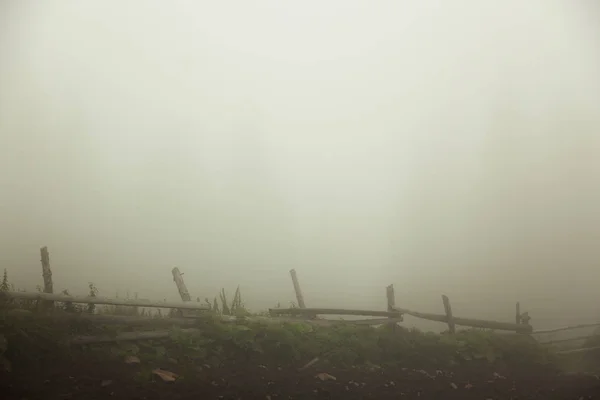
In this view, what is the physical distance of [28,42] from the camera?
36.6 feet

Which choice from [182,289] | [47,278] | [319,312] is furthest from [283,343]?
[47,278]

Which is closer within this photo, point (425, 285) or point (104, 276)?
point (104, 276)

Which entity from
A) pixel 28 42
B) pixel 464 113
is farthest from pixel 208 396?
pixel 464 113

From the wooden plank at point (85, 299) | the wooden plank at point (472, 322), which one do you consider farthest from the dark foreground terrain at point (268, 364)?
the wooden plank at point (472, 322)

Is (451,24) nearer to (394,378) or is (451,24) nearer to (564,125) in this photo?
(564,125)

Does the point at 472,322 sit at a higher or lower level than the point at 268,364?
lower

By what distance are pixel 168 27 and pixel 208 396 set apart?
14750 millimetres

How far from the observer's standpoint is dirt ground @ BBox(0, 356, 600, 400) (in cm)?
424

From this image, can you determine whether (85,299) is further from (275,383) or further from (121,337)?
(275,383)

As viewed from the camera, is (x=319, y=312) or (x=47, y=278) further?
(x=319, y=312)

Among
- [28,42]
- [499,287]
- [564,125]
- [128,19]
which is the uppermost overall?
[128,19]

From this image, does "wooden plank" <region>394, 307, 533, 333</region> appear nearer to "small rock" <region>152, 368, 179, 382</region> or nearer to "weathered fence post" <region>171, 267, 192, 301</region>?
"weathered fence post" <region>171, 267, 192, 301</region>

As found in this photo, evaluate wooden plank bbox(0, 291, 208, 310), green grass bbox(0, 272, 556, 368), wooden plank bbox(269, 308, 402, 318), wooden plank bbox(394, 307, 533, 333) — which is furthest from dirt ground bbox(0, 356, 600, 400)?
wooden plank bbox(394, 307, 533, 333)

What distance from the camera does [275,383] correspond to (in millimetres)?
5406
